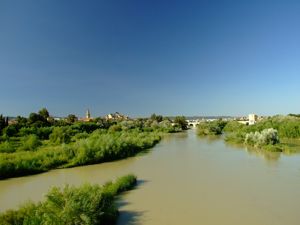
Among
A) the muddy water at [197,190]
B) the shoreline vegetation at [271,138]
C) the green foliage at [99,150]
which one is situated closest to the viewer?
the muddy water at [197,190]

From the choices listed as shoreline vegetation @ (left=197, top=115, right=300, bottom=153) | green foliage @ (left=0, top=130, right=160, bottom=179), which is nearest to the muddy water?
green foliage @ (left=0, top=130, right=160, bottom=179)

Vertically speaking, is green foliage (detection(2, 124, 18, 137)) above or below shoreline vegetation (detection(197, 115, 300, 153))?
above

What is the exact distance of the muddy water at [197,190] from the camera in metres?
9.40

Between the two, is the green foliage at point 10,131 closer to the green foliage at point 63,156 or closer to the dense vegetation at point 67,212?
the green foliage at point 63,156

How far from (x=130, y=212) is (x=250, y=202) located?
14.7 feet

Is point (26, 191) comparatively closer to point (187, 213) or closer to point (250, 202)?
point (187, 213)

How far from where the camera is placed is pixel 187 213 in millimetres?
9672

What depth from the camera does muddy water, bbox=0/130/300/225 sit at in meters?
9.40

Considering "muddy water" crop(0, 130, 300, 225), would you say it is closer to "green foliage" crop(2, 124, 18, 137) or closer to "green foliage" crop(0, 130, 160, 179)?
"green foliage" crop(0, 130, 160, 179)

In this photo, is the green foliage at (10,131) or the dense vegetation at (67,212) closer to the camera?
the dense vegetation at (67,212)

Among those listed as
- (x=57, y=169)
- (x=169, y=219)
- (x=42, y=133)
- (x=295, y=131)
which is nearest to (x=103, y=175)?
(x=57, y=169)

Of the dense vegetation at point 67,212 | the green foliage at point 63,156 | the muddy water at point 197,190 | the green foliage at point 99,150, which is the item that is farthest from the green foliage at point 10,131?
the dense vegetation at point 67,212

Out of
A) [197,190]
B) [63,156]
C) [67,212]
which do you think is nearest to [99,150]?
[63,156]

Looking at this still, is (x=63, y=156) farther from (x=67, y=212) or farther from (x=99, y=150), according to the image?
(x=67, y=212)
